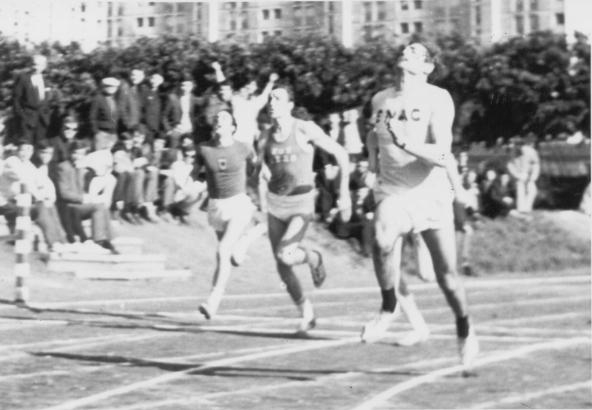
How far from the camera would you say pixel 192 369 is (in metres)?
8.72

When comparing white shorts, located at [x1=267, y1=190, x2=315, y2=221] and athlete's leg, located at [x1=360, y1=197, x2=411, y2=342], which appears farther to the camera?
white shorts, located at [x1=267, y1=190, x2=315, y2=221]

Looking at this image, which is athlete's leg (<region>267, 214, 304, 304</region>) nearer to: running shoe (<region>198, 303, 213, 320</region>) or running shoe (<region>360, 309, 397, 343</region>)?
running shoe (<region>198, 303, 213, 320</region>)

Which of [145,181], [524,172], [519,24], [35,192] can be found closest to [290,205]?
[519,24]

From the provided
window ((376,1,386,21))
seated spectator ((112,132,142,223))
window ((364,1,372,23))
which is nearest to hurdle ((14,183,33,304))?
seated spectator ((112,132,142,223))

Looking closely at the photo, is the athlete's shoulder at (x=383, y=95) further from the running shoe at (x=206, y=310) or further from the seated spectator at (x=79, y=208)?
the seated spectator at (x=79, y=208)

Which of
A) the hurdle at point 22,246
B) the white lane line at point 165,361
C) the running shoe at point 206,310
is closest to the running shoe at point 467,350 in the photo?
A: the white lane line at point 165,361

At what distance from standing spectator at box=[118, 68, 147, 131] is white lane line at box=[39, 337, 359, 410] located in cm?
172

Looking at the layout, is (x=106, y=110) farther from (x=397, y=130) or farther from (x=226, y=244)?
(x=397, y=130)

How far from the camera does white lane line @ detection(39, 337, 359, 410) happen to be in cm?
752

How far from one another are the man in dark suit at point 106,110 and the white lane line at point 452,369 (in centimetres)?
252

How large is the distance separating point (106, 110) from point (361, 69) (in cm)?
211

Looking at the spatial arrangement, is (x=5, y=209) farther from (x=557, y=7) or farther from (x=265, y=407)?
(x=265, y=407)

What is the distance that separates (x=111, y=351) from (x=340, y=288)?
428cm

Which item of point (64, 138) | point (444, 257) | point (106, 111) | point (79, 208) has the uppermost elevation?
point (106, 111)
